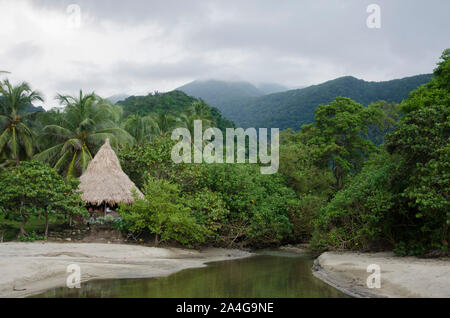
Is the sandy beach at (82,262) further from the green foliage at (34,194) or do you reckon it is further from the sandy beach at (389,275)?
the sandy beach at (389,275)

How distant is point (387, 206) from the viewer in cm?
1390

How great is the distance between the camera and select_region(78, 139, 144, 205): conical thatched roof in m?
18.3

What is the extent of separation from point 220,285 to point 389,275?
454 centimetres

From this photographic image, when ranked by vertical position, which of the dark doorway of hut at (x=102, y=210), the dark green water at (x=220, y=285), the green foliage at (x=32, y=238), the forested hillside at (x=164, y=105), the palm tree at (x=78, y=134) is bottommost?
the dark green water at (x=220, y=285)

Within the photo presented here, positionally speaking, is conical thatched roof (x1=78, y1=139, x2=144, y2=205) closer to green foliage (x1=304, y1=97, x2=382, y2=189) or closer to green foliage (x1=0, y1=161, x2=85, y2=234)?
green foliage (x1=0, y1=161, x2=85, y2=234)

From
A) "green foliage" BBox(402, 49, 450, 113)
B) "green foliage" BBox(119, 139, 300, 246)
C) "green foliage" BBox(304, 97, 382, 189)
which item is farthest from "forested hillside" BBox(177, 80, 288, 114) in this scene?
"green foliage" BBox(402, 49, 450, 113)

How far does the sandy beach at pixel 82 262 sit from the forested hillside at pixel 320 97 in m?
45.6

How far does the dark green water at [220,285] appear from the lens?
392 inches

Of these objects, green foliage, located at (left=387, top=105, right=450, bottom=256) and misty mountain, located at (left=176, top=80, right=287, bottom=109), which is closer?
green foliage, located at (left=387, top=105, right=450, bottom=256)

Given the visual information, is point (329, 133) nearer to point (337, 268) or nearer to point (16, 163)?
point (337, 268)

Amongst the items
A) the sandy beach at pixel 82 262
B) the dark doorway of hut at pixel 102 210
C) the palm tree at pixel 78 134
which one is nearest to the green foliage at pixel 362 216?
the sandy beach at pixel 82 262

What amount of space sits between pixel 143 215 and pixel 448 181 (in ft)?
37.5

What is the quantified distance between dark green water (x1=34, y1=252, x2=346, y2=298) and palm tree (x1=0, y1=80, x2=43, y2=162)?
14154 millimetres

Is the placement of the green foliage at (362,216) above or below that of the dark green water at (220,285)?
above
